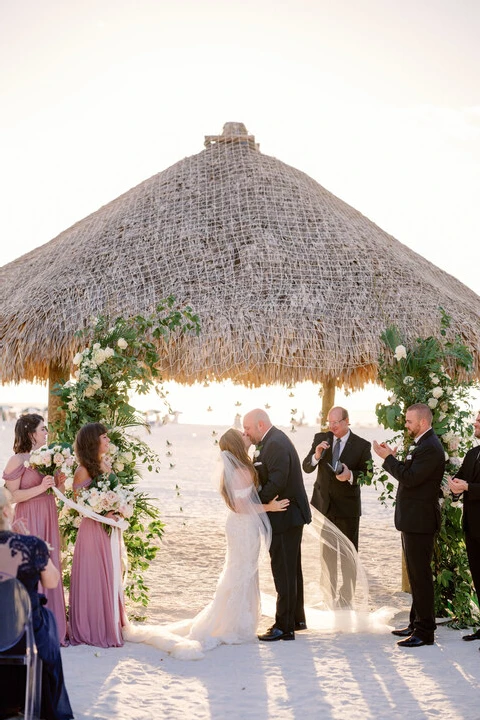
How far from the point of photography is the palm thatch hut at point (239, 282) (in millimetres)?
8320

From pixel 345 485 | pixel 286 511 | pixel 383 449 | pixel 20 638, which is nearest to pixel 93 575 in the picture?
pixel 286 511

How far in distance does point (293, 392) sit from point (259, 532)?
220cm

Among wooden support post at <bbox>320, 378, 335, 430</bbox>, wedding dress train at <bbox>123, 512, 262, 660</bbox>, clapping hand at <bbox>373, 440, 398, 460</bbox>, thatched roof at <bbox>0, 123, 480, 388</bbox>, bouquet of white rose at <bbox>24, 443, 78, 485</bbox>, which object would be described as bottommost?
wedding dress train at <bbox>123, 512, 262, 660</bbox>

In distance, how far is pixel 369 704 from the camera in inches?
210

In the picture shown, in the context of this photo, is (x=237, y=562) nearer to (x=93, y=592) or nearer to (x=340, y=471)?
(x=93, y=592)

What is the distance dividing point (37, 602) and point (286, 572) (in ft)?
8.88

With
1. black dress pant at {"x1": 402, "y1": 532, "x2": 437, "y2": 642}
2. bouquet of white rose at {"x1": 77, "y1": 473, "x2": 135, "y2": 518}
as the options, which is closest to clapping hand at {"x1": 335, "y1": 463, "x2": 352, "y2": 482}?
black dress pant at {"x1": 402, "y1": 532, "x2": 437, "y2": 642}

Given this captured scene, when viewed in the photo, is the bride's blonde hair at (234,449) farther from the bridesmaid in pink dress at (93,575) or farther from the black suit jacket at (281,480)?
the bridesmaid in pink dress at (93,575)

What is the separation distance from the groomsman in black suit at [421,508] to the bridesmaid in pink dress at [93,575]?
7.22 ft

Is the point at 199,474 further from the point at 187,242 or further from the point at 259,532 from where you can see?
the point at 259,532

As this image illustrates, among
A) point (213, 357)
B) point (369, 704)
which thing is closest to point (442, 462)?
point (369, 704)

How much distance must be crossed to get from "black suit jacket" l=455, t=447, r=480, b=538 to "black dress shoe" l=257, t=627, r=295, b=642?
163 cm

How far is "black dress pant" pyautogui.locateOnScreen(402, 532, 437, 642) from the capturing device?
261 inches

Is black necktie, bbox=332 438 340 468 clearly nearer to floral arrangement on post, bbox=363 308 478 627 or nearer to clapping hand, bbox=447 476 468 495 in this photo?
floral arrangement on post, bbox=363 308 478 627
